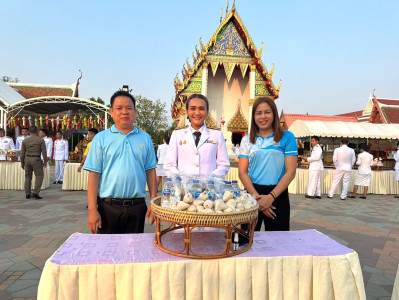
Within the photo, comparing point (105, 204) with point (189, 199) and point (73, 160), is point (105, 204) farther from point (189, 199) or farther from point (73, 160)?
point (73, 160)

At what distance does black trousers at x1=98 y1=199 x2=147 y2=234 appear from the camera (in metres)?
2.23

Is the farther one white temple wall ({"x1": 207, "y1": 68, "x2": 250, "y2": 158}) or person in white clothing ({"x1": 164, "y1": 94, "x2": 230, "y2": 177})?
white temple wall ({"x1": 207, "y1": 68, "x2": 250, "y2": 158})

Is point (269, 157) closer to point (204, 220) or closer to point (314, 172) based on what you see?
point (204, 220)

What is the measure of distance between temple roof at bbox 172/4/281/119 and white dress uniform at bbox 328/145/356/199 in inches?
418

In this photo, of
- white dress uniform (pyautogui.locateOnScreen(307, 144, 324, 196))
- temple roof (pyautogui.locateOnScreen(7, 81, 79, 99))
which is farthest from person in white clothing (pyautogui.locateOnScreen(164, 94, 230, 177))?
temple roof (pyautogui.locateOnScreen(7, 81, 79, 99))

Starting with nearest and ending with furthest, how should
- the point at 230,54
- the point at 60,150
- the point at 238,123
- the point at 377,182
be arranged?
the point at 377,182, the point at 60,150, the point at 230,54, the point at 238,123

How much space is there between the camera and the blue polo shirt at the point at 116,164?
2.18 meters

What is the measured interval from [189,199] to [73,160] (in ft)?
29.2

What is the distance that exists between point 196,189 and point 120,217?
2.80ft

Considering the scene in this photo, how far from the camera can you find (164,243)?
1.89m

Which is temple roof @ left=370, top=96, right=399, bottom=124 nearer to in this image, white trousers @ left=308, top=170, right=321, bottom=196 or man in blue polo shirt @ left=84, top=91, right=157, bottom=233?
white trousers @ left=308, top=170, right=321, bottom=196

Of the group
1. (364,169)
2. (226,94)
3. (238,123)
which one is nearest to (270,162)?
(364,169)

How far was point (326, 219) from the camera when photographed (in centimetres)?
577

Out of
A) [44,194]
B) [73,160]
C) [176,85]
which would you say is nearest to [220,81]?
[176,85]
